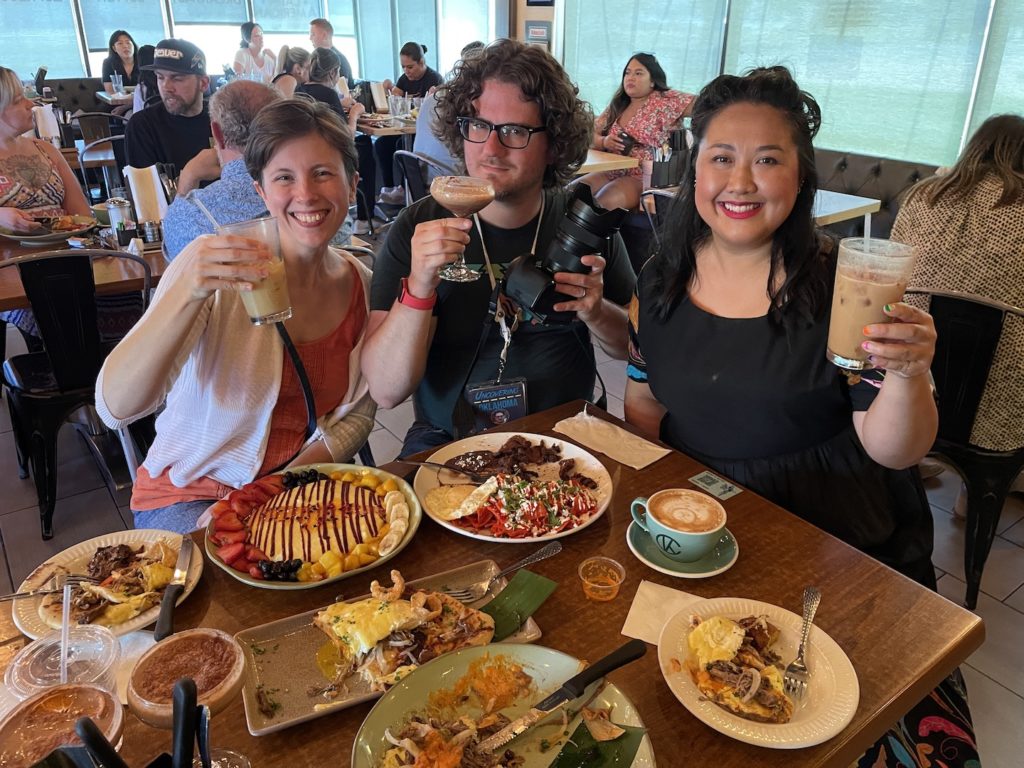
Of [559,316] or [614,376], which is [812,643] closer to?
[559,316]

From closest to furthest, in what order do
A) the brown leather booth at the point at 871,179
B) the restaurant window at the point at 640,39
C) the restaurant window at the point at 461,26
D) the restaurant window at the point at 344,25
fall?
1. the brown leather booth at the point at 871,179
2. the restaurant window at the point at 640,39
3. the restaurant window at the point at 461,26
4. the restaurant window at the point at 344,25

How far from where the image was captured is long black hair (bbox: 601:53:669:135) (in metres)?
5.32

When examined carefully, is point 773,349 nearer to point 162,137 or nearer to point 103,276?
point 103,276

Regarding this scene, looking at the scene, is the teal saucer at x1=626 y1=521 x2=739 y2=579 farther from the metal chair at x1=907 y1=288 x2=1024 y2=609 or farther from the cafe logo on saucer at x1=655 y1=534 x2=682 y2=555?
the metal chair at x1=907 y1=288 x2=1024 y2=609

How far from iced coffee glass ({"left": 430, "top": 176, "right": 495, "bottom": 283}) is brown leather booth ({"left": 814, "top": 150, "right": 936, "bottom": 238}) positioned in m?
3.28

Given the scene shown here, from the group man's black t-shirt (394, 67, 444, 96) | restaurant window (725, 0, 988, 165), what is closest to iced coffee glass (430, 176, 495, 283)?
restaurant window (725, 0, 988, 165)

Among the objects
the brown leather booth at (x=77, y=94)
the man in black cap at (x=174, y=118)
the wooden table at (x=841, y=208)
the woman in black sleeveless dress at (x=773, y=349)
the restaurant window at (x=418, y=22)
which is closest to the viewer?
the woman in black sleeveless dress at (x=773, y=349)

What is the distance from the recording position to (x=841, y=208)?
3.83 metres

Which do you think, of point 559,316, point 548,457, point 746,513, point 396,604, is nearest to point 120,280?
point 559,316

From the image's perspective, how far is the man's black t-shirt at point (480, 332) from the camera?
1.84 metres

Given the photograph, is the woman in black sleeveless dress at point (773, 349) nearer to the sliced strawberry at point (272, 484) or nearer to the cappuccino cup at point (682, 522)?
the cappuccino cup at point (682, 522)

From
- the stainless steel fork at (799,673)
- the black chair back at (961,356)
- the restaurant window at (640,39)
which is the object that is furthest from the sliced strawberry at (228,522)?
the restaurant window at (640,39)

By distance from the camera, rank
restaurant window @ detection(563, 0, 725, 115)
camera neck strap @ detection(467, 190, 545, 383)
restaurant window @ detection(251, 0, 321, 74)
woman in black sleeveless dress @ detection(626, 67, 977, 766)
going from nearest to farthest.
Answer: woman in black sleeveless dress @ detection(626, 67, 977, 766)
camera neck strap @ detection(467, 190, 545, 383)
restaurant window @ detection(563, 0, 725, 115)
restaurant window @ detection(251, 0, 321, 74)

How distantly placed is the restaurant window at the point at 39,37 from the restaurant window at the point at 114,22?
185 mm
